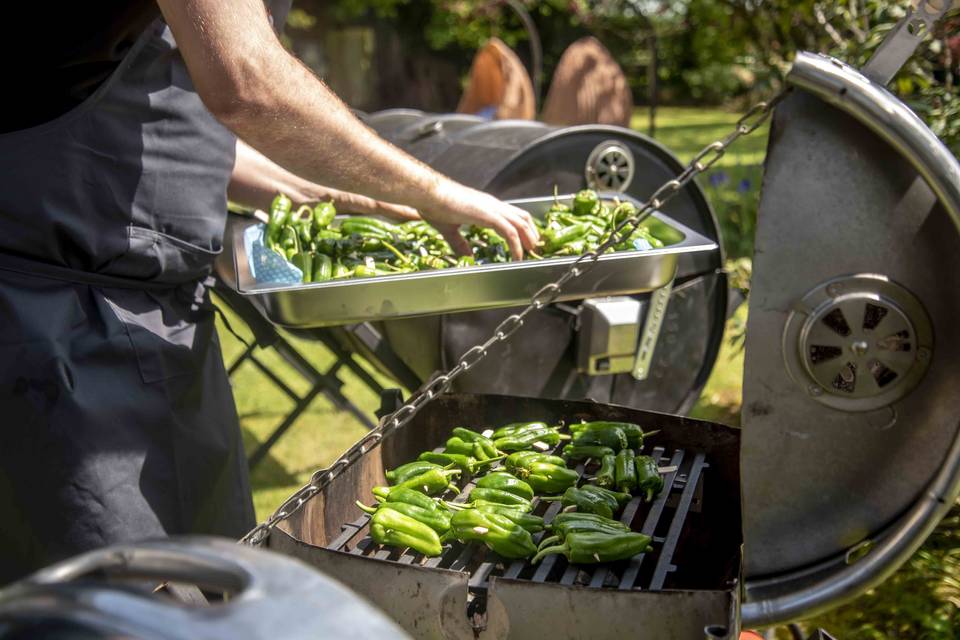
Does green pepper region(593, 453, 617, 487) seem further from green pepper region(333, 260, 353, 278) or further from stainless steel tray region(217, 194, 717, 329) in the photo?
green pepper region(333, 260, 353, 278)

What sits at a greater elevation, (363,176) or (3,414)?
(363,176)

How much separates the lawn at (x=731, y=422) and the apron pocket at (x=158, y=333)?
2211 mm

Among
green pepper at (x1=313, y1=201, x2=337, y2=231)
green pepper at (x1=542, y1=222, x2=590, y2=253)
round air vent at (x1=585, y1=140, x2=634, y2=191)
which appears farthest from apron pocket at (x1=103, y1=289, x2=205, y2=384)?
round air vent at (x1=585, y1=140, x2=634, y2=191)

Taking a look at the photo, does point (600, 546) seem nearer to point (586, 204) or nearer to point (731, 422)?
point (586, 204)

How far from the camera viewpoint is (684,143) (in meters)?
16.0

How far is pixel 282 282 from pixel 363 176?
41 centimetres

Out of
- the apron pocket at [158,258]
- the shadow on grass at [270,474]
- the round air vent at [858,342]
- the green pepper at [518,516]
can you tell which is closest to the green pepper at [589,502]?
the green pepper at [518,516]

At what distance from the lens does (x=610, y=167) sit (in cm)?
421

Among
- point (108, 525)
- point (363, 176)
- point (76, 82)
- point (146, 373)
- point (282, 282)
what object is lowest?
point (108, 525)

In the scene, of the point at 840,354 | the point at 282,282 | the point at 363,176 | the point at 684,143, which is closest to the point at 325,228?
the point at 282,282

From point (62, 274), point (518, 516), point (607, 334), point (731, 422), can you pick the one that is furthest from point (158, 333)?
point (731, 422)

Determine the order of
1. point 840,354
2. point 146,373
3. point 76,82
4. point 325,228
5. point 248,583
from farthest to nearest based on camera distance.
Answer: point 325,228 < point 146,373 < point 76,82 < point 840,354 < point 248,583

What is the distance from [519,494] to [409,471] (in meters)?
0.28

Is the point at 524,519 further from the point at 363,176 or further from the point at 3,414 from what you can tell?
the point at 3,414
